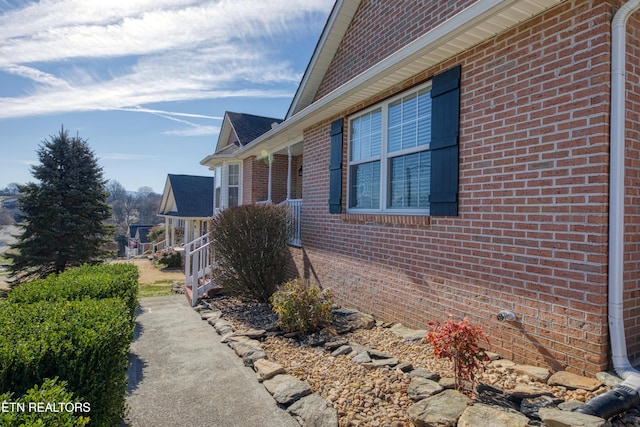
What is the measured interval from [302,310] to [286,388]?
1.72 meters

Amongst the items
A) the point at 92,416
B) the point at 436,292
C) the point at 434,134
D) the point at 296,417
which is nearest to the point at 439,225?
the point at 436,292

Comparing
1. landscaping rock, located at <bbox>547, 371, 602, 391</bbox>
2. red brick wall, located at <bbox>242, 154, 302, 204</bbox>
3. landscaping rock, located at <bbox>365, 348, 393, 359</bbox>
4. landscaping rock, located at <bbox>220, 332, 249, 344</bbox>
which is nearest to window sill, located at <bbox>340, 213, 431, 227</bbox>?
landscaping rock, located at <bbox>365, 348, 393, 359</bbox>

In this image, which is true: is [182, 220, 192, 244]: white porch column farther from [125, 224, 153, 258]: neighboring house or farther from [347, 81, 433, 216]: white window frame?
→ [347, 81, 433, 216]: white window frame

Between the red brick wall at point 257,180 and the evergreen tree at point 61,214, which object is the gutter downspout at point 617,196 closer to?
the red brick wall at point 257,180

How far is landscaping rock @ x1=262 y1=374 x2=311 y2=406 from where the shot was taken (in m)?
3.29

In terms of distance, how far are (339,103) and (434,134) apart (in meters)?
2.19

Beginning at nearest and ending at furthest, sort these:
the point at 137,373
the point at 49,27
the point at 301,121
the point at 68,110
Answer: the point at 137,373
the point at 49,27
the point at 301,121
the point at 68,110

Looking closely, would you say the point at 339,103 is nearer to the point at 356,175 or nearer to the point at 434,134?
the point at 356,175

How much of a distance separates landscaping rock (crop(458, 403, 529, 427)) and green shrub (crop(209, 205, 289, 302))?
5316 millimetres

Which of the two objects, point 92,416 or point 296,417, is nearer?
point 92,416

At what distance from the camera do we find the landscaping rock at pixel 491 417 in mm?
2311

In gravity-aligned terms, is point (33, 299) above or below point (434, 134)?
below

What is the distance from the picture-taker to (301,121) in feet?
24.4

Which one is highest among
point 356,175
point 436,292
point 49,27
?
point 49,27
